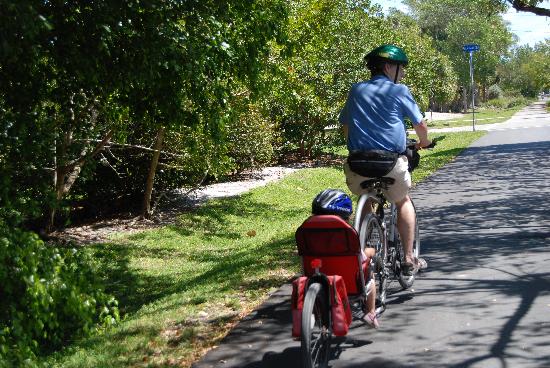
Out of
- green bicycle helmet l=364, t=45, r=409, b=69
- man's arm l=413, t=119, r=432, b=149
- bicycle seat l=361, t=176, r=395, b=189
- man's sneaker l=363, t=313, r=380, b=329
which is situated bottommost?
man's sneaker l=363, t=313, r=380, b=329

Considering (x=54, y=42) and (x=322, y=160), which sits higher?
(x=54, y=42)

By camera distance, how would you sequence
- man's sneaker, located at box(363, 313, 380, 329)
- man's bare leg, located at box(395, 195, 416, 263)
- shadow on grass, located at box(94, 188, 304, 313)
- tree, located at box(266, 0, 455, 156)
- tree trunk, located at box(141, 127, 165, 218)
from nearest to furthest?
man's sneaker, located at box(363, 313, 380, 329)
man's bare leg, located at box(395, 195, 416, 263)
shadow on grass, located at box(94, 188, 304, 313)
tree trunk, located at box(141, 127, 165, 218)
tree, located at box(266, 0, 455, 156)

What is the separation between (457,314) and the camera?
554cm

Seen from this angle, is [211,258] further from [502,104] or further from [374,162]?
[502,104]

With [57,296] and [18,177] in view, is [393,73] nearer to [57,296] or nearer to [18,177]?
[57,296]

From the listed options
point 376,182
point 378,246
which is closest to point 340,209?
point 376,182

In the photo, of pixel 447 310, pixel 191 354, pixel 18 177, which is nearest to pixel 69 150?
pixel 18 177

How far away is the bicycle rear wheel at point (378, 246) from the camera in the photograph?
5289 mm

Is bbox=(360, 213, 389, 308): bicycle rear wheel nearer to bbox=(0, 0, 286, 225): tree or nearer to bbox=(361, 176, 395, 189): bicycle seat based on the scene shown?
bbox=(361, 176, 395, 189): bicycle seat

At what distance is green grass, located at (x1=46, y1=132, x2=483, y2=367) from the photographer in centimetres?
538

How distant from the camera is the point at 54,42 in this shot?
6.48 m

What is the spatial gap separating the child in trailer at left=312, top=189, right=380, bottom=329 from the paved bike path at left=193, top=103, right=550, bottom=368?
0.19 metres

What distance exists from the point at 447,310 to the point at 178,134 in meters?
9.84

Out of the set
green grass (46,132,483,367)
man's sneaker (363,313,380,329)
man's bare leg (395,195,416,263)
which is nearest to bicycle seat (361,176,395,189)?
man's bare leg (395,195,416,263)
